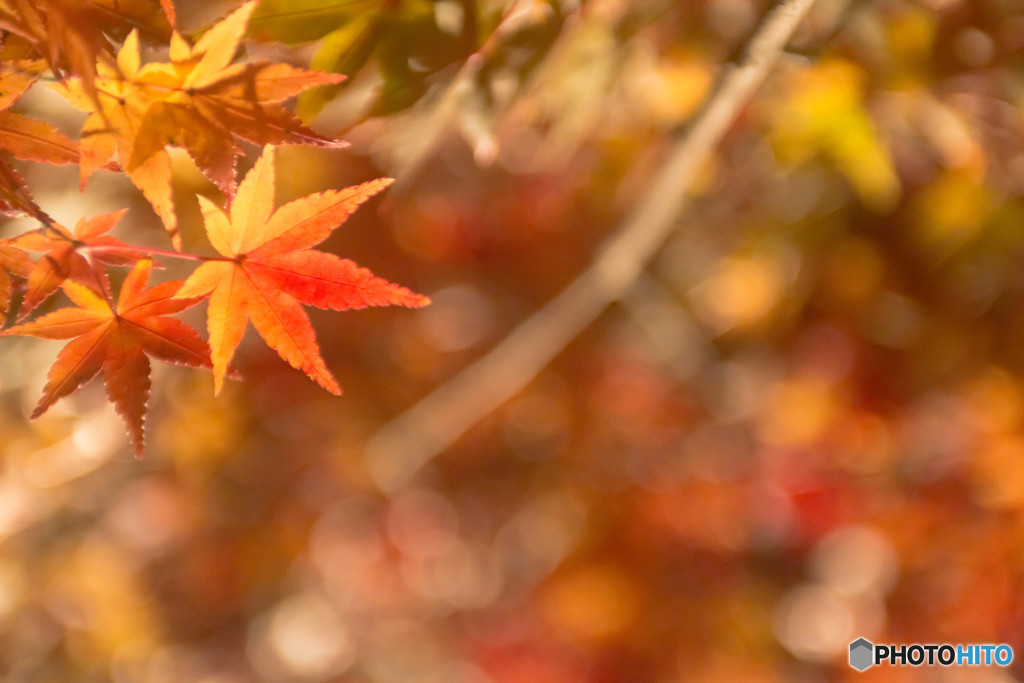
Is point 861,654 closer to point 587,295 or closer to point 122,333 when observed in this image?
point 587,295

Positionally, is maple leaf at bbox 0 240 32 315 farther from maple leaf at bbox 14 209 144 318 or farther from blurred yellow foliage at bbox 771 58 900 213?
blurred yellow foliage at bbox 771 58 900 213

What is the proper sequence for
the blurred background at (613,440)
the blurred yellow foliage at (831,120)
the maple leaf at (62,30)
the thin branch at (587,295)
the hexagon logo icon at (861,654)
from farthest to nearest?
the hexagon logo icon at (861,654) < the blurred background at (613,440) < the blurred yellow foliage at (831,120) < the thin branch at (587,295) < the maple leaf at (62,30)

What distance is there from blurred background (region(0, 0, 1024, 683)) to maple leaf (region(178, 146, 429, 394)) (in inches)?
25.7

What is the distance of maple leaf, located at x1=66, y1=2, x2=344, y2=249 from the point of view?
395 mm

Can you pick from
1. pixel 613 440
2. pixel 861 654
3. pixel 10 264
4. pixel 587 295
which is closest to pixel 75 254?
pixel 10 264

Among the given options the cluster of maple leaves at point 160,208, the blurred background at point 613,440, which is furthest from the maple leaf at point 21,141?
the blurred background at point 613,440

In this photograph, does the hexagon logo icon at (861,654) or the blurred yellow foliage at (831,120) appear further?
the hexagon logo icon at (861,654)

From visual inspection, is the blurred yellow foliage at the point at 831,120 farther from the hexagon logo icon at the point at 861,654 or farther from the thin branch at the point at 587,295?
the hexagon logo icon at the point at 861,654

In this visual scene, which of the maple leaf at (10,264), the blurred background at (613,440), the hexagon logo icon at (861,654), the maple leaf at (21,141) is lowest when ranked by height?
the hexagon logo icon at (861,654)

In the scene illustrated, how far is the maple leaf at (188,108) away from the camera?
0.40 meters

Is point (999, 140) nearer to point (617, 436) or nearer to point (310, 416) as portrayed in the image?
point (617, 436)

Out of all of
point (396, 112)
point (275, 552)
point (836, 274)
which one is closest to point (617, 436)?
point (836, 274)

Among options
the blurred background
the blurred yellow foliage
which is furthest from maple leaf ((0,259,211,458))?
the blurred yellow foliage

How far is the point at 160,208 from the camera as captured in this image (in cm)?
39
